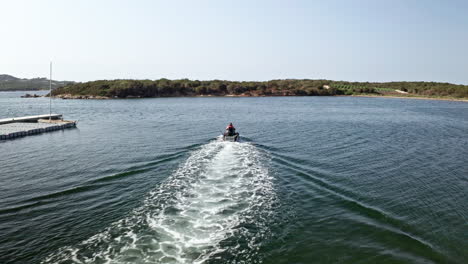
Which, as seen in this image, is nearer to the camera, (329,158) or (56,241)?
(56,241)

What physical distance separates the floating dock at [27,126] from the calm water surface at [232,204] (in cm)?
680

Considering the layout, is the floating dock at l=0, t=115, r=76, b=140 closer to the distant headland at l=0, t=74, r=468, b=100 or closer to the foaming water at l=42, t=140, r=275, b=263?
the foaming water at l=42, t=140, r=275, b=263

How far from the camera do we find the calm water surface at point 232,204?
10.9m

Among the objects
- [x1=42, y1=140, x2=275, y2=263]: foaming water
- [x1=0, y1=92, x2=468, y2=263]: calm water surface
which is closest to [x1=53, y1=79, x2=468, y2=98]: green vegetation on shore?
[x1=0, y1=92, x2=468, y2=263]: calm water surface

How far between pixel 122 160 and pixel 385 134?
32.2 m

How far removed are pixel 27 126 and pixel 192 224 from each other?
1560 inches

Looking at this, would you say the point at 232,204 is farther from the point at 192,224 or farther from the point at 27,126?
the point at 27,126

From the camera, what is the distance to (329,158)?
24.7 m

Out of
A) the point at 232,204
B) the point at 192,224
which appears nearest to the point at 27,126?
the point at 232,204

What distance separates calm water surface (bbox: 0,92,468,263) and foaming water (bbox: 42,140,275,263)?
56mm

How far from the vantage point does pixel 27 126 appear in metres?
41.5

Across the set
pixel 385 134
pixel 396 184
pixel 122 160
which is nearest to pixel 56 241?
pixel 122 160

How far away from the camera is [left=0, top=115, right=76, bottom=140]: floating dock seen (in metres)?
35.0

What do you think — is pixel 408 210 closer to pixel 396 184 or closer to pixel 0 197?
pixel 396 184
